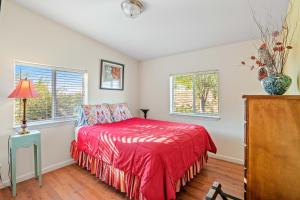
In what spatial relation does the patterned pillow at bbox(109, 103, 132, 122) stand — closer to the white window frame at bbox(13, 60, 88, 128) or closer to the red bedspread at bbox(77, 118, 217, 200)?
the white window frame at bbox(13, 60, 88, 128)

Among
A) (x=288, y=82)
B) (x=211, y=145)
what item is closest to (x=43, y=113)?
(x=211, y=145)

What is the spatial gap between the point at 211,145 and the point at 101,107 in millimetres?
2144

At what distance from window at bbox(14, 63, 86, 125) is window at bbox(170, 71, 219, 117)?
6.77 ft

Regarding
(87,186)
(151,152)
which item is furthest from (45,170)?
(151,152)

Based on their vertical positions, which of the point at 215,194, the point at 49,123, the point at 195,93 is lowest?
the point at 215,194

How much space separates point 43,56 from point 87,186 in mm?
2155

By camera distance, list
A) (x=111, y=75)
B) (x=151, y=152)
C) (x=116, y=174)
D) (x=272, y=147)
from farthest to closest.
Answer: (x=111, y=75) → (x=116, y=174) → (x=151, y=152) → (x=272, y=147)

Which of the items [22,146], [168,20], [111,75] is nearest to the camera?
[22,146]

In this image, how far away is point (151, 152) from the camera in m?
1.72

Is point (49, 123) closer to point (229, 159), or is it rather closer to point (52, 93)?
point (52, 93)

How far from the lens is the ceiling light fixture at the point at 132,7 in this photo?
2.18 meters

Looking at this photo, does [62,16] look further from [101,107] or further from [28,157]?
[28,157]

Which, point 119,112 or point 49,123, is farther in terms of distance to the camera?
point 119,112

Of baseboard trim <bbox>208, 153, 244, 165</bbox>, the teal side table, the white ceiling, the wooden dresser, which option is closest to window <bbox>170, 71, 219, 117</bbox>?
the white ceiling
